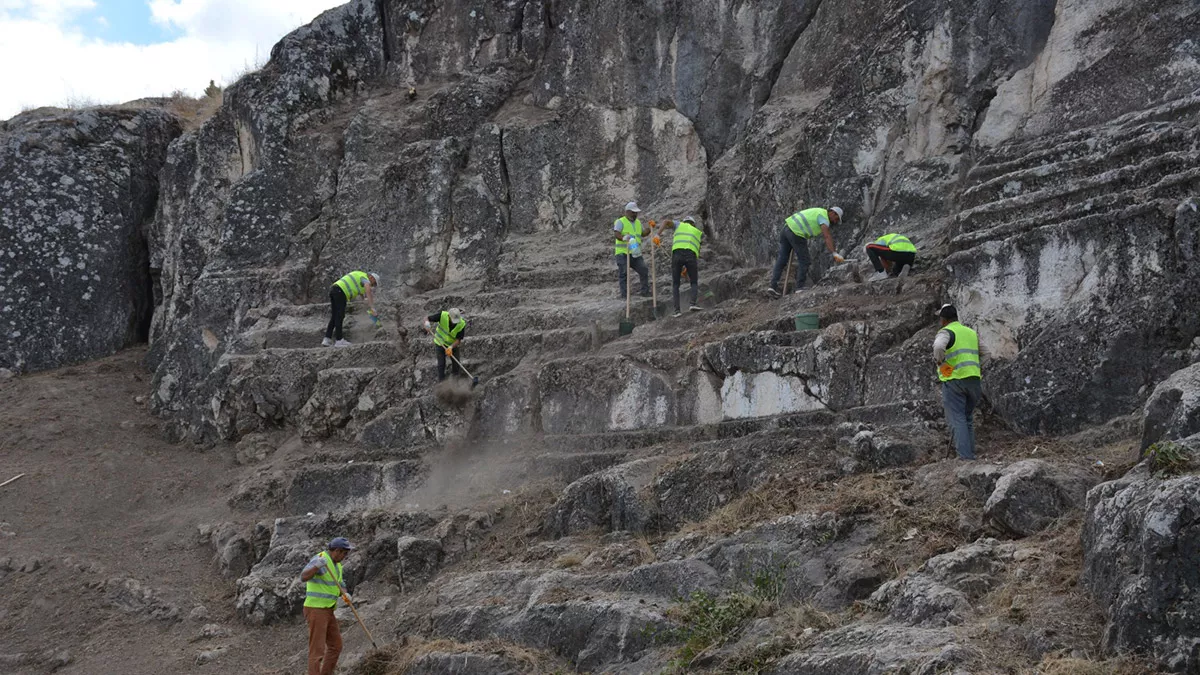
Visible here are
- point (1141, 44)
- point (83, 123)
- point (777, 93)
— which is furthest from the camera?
point (83, 123)

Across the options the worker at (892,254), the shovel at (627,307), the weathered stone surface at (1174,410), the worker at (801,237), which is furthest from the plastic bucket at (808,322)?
the weathered stone surface at (1174,410)

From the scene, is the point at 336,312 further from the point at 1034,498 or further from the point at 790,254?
the point at 1034,498

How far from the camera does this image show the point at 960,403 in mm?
10180

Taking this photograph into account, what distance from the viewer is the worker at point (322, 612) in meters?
10.5

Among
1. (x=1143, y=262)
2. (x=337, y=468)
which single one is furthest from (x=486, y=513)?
(x=1143, y=262)

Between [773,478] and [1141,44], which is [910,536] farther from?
[1141,44]

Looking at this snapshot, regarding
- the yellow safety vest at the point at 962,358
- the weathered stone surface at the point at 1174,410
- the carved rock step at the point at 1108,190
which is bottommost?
the weathered stone surface at the point at 1174,410

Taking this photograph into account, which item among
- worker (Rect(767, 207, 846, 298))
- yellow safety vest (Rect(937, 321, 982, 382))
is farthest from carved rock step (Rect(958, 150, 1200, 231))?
worker (Rect(767, 207, 846, 298))

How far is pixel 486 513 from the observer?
1266 cm

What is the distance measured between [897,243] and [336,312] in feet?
26.4

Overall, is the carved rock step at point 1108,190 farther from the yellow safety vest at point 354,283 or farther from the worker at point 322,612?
the yellow safety vest at point 354,283

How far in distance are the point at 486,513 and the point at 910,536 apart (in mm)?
5335

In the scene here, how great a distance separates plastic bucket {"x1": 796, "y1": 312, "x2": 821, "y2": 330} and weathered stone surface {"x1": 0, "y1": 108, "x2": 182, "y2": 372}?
13.7m

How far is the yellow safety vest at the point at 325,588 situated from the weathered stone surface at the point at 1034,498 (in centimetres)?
576
